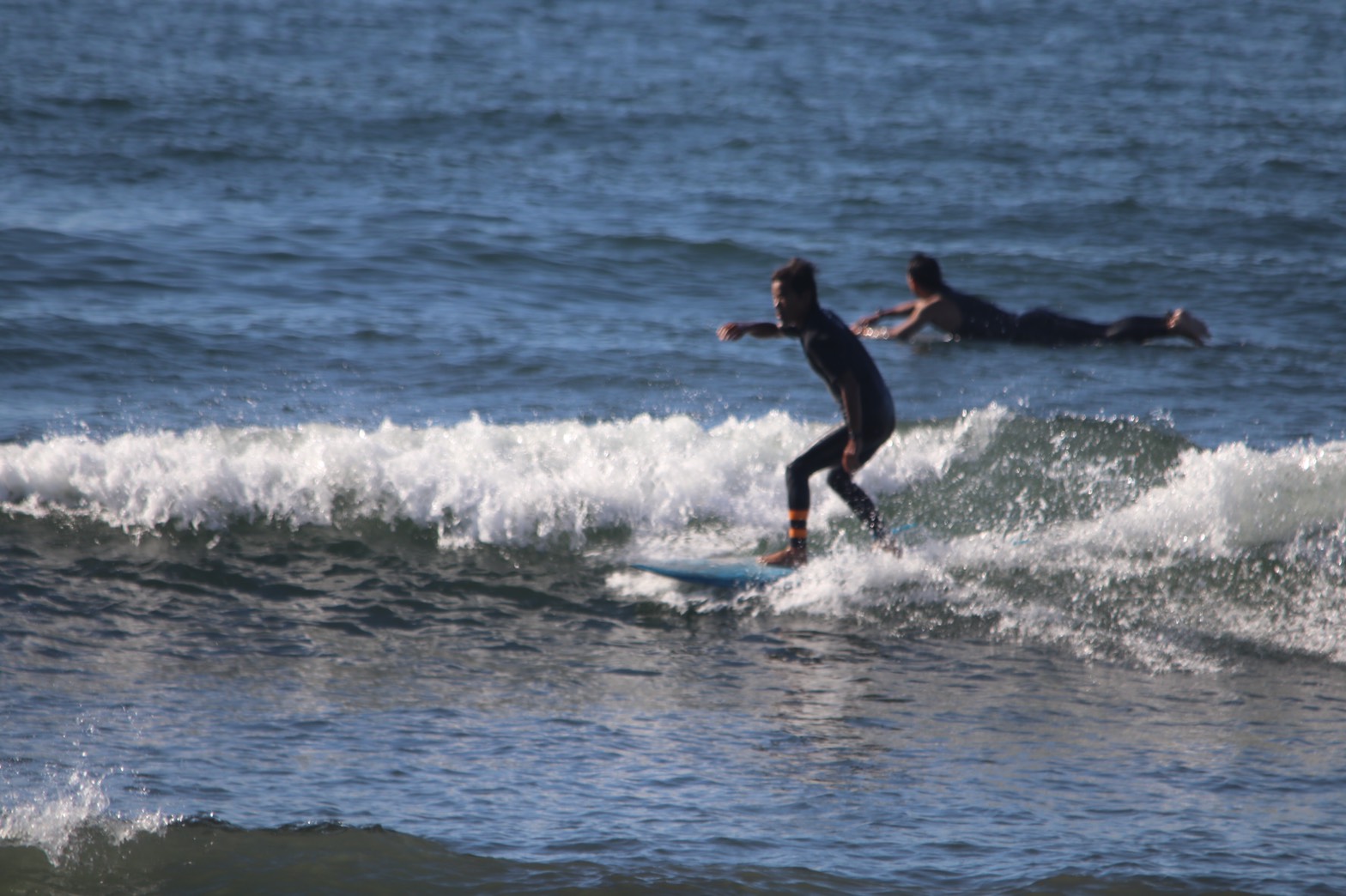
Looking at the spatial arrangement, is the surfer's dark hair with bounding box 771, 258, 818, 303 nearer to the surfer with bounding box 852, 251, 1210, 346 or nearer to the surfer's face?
the surfer's face

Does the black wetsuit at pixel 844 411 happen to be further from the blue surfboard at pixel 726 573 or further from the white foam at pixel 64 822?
the white foam at pixel 64 822

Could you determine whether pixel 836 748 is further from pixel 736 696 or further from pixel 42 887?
pixel 42 887

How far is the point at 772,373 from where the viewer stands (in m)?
13.1

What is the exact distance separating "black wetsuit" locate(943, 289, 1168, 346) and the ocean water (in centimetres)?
28

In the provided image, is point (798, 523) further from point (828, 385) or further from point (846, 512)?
point (846, 512)

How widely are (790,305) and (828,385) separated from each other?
1.87ft

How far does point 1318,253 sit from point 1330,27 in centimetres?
2464

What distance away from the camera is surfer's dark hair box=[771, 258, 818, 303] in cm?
711

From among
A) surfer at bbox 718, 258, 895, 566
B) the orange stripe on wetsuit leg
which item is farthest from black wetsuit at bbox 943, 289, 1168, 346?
the orange stripe on wetsuit leg

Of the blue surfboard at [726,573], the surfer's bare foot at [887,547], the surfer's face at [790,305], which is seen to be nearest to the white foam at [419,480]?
the blue surfboard at [726,573]

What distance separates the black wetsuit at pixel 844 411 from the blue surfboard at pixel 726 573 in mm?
406

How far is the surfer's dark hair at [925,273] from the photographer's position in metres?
13.3

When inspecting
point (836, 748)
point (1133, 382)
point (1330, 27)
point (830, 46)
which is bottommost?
point (836, 748)

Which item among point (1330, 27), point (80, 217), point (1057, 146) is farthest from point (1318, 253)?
point (1330, 27)
